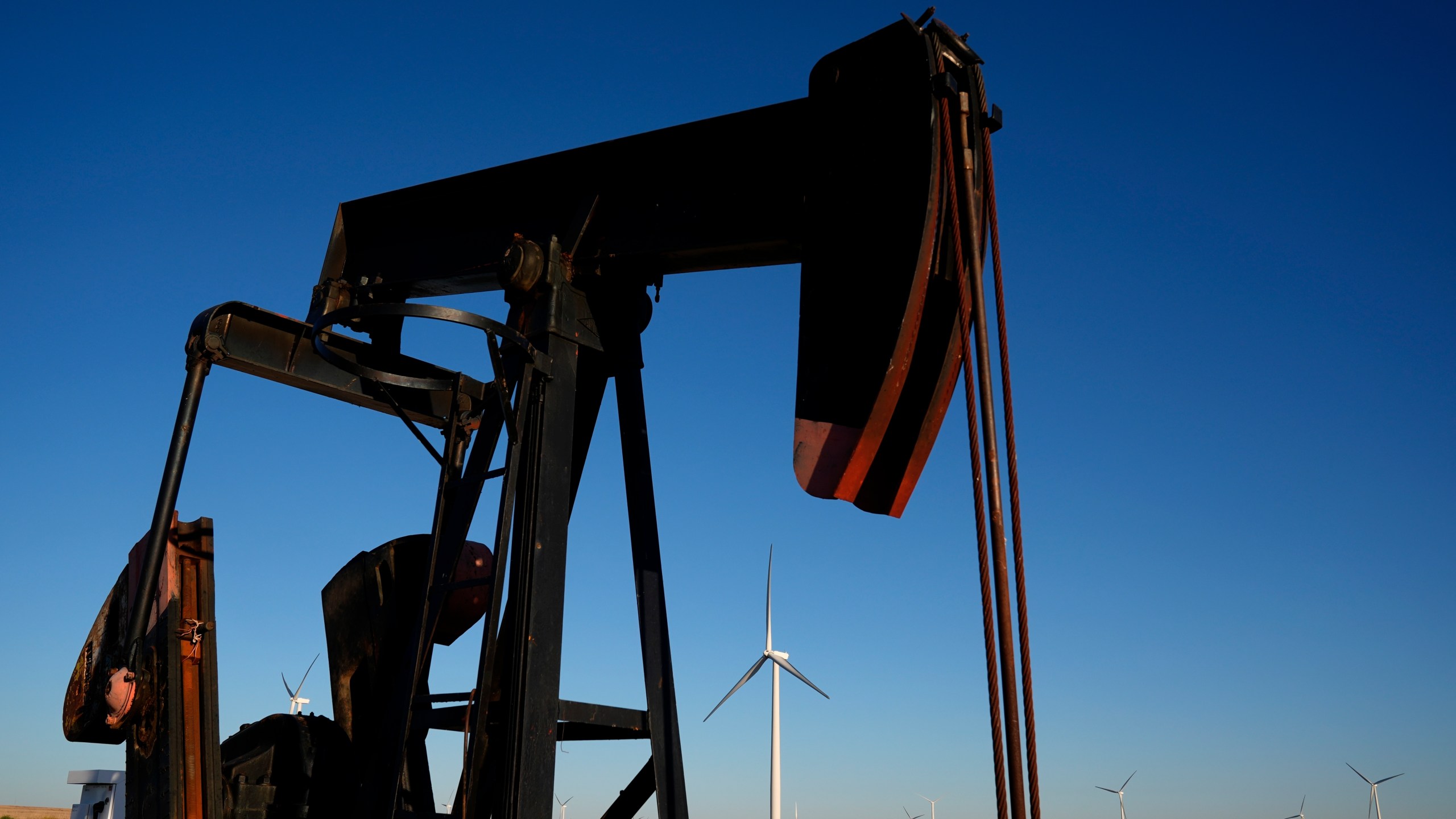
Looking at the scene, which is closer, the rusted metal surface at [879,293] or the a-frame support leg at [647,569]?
the rusted metal surface at [879,293]

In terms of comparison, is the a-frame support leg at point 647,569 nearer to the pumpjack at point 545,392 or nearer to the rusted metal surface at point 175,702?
the pumpjack at point 545,392

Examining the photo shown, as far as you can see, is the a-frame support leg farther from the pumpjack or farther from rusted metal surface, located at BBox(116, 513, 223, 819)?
rusted metal surface, located at BBox(116, 513, 223, 819)

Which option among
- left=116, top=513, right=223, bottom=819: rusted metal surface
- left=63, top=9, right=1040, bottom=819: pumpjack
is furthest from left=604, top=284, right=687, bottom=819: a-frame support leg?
left=116, top=513, right=223, bottom=819: rusted metal surface

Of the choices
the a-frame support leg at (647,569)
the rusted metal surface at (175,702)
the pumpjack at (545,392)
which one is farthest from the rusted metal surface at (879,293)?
the rusted metal surface at (175,702)

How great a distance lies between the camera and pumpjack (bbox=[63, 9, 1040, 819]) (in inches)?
194

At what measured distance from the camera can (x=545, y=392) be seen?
5.49 metres

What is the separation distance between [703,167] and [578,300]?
92 centimetres

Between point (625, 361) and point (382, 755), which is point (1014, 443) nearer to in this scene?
point (625, 361)

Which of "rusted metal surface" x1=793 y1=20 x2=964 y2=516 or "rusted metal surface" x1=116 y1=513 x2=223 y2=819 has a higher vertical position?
"rusted metal surface" x1=793 y1=20 x2=964 y2=516

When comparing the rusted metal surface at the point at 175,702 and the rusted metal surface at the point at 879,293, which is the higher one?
the rusted metal surface at the point at 879,293

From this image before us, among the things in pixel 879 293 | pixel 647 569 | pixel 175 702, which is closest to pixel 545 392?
pixel 647 569

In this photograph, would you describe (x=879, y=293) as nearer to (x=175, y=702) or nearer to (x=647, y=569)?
(x=647, y=569)

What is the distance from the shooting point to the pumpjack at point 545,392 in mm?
4930

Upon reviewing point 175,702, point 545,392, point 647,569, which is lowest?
point 175,702
